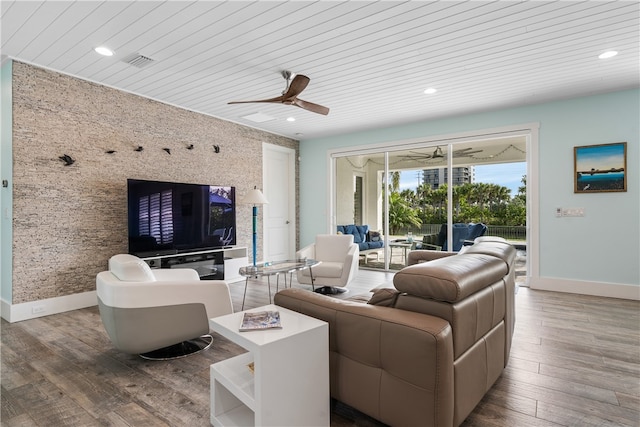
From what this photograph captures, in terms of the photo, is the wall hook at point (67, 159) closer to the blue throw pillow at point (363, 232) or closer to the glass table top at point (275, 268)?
the glass table top at point (275, 268)

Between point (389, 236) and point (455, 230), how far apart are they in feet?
3.98

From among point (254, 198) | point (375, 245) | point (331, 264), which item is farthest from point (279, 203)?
point (331, 264)

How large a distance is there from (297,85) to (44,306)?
12.0 ft

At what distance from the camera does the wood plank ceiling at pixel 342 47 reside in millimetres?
2613

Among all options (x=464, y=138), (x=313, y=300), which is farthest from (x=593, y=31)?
(x=313, y=300)

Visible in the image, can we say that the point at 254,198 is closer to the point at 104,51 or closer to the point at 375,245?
the point at 375,245

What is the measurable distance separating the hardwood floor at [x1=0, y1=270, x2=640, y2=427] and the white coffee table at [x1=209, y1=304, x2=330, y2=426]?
0.75 feet

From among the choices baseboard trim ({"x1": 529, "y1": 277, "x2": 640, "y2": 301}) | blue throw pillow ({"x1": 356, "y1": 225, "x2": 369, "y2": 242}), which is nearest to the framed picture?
baseboard trim ({"x1": 529, "y1": 277, "x2": 640, "y2": 301})

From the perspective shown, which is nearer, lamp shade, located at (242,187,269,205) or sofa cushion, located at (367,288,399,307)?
sofa cushion, located at (367,288,399,307)

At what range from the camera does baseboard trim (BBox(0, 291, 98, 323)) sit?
3.53 meters

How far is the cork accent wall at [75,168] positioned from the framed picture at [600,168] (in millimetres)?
5559

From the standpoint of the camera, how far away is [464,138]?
17.8ft

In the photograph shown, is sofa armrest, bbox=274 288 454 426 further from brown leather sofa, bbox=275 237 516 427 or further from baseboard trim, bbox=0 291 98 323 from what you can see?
baseboard trim, bbox=0 291 98 323

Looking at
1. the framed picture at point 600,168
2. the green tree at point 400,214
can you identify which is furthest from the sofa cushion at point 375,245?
the framed picture at point 600,168
